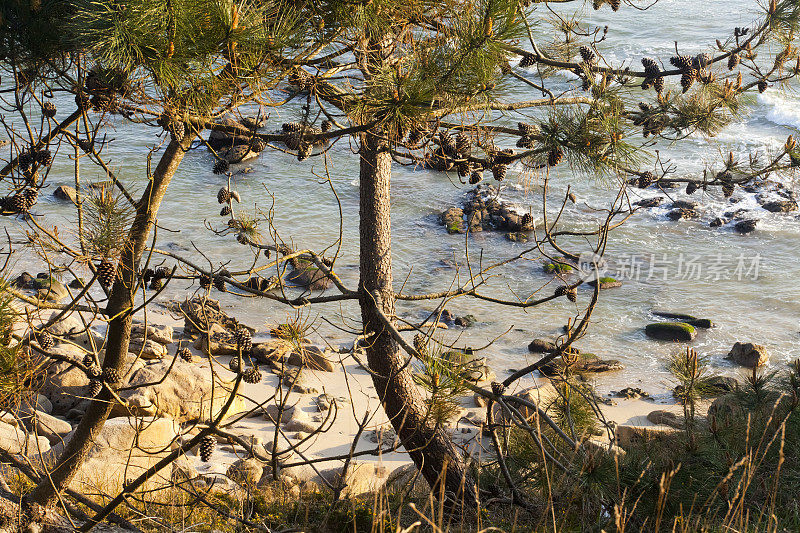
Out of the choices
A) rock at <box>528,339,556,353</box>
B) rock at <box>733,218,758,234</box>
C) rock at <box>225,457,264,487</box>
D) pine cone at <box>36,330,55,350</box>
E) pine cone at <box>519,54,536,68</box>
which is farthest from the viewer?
rock at <box>733,218,758,234</box>

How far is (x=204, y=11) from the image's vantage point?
2.54 m

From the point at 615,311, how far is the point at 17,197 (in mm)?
9580

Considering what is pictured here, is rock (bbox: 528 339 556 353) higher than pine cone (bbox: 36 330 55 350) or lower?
lower

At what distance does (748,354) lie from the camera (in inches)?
378

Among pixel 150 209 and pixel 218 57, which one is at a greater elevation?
pixel 218 57

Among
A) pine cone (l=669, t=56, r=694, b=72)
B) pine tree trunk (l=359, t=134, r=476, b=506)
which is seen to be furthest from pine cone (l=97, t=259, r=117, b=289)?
pine cone (l=669, t=56, r=694, b=72)

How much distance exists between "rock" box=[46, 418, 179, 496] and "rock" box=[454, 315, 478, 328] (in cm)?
501

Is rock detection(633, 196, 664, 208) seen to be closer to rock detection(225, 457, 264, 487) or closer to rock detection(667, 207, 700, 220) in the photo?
rock detection(667, 207, 700, 220)

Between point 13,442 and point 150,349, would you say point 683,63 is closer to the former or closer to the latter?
point 13,442

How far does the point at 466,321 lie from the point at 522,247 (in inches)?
126

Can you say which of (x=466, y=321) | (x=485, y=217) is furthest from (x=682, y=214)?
(x=466, y=321)

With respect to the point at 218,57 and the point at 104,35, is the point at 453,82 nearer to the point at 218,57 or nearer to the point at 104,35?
the point at 218,57

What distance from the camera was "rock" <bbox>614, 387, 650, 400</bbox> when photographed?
8703 millimetres

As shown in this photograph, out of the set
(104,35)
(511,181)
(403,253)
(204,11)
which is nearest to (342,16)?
(204,11)
